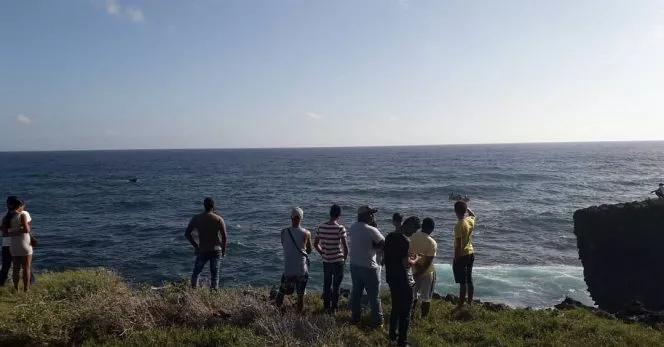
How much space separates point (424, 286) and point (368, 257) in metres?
1.64

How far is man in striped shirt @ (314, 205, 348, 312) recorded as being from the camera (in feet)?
28.1

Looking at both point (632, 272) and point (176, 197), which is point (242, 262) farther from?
point (176, 197)

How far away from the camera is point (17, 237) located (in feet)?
33.1

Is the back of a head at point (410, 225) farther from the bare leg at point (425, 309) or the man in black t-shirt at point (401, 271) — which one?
the bare leg at point (425, 309)

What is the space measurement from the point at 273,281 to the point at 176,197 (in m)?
35.8

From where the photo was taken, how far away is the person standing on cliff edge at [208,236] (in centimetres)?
970

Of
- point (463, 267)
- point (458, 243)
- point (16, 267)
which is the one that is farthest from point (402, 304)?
point (16, 267)

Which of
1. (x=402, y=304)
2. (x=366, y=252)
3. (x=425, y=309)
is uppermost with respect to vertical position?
(x=366, y=252)

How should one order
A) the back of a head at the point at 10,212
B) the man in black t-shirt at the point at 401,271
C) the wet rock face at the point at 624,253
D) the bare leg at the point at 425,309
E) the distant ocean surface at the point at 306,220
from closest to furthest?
the man in black t-shirt at the point at 401,271
the bare leg at the point at 425,309
the back of a head at the point at 10,212
the wet rock face at the point at 624,253
the distant ocean surface at the point at 306,220

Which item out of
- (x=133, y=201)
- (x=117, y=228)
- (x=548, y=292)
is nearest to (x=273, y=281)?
(x=548, y=292)

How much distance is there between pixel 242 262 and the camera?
2420cm

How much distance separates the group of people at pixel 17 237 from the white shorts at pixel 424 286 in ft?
26.0

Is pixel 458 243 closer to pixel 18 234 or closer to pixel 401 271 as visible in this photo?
pixel 401 271

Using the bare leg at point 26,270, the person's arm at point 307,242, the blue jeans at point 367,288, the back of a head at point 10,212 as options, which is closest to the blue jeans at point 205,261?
the person's arm at point 307,242
